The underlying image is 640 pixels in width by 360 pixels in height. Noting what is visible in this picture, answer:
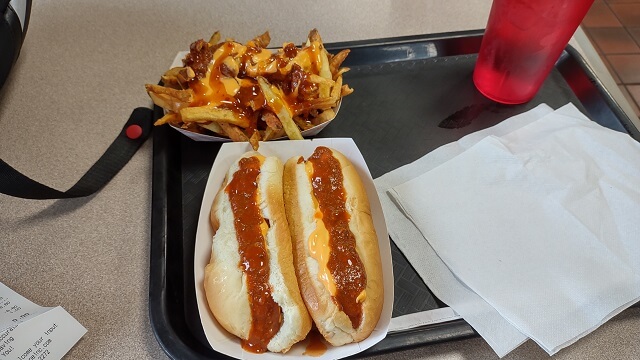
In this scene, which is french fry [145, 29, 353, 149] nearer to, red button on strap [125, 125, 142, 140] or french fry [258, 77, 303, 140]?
french fry [258, 77, 303, 140]

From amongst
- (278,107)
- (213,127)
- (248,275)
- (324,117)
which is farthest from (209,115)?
(248,275)

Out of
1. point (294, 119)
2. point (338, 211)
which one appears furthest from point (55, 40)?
point (338, 211)

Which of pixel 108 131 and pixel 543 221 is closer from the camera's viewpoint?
pixel 543 221

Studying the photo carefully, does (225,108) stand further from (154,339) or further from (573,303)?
(573,303)

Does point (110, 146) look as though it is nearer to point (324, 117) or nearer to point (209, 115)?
point (209, 115)

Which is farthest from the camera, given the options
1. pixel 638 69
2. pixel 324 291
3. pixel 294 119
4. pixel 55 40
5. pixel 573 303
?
pixel 638 69
